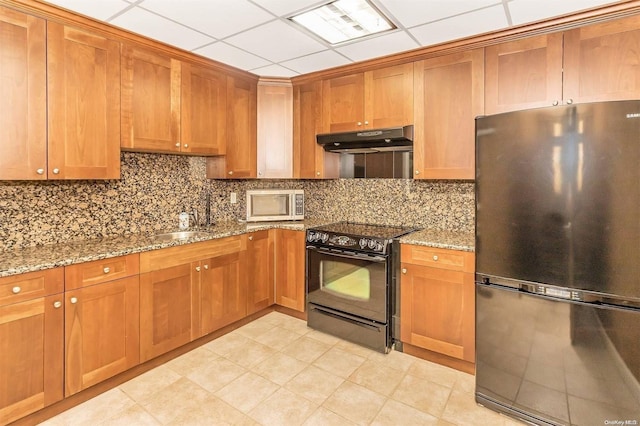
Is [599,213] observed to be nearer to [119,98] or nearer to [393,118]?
[393,118]

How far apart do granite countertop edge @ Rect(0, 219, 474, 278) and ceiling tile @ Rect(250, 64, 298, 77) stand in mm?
1479

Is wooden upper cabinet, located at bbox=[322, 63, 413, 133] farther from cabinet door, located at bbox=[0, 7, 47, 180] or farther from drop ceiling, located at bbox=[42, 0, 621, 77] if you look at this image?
cabinet door, located at bbox=[0, 7, 47, 180]

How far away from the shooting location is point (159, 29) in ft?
7.67

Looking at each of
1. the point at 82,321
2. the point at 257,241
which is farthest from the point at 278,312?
the point at 82,321

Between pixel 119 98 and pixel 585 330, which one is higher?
pixel 119 98

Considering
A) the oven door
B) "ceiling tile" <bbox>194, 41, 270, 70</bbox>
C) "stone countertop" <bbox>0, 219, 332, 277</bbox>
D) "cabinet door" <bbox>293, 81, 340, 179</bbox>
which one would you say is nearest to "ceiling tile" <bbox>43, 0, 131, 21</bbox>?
"ceiling tile" <bbox>194, 41, 270, 70</bbox>

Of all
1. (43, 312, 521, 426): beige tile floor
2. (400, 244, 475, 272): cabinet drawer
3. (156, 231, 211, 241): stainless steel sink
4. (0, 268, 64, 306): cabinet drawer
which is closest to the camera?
(0, 268, 64, 306): cabinet drawer

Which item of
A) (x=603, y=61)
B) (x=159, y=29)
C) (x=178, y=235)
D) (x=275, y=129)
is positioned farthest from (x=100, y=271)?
(x=603, y=61)

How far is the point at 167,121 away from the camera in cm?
269

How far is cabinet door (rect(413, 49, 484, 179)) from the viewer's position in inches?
99.4

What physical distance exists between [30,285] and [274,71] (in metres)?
2.53

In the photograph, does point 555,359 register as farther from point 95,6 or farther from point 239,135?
point 95,6

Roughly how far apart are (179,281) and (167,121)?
1.26 meters

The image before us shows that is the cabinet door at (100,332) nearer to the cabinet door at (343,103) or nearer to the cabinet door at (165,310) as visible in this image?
the cabinet door at (165,310)
